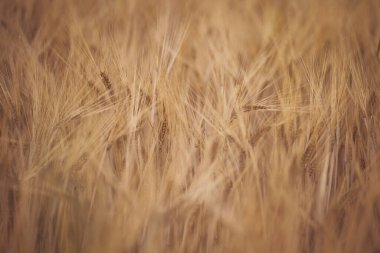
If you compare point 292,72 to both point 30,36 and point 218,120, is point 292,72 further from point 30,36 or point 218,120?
point 30,36

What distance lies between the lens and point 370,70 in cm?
81

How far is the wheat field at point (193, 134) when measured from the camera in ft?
2.22

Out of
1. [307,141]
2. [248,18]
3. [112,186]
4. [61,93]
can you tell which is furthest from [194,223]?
[248,18]

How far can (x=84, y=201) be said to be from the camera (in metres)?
0.70

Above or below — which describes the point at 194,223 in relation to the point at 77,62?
below

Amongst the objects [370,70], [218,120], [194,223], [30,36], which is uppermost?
[30,36]

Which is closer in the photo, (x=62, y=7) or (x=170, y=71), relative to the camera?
(x=170, y=71)

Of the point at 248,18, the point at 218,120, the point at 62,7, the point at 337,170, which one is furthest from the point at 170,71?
the point at 337,170

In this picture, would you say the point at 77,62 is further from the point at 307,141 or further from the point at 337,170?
the point at 337,170

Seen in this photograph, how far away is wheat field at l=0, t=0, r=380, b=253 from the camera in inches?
26.6

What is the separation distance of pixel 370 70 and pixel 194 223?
2.17ft

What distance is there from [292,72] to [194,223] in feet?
1.65

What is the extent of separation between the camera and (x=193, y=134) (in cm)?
74

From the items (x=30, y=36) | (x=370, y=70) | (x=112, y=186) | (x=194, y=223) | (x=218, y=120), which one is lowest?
(x=194, y=223)
